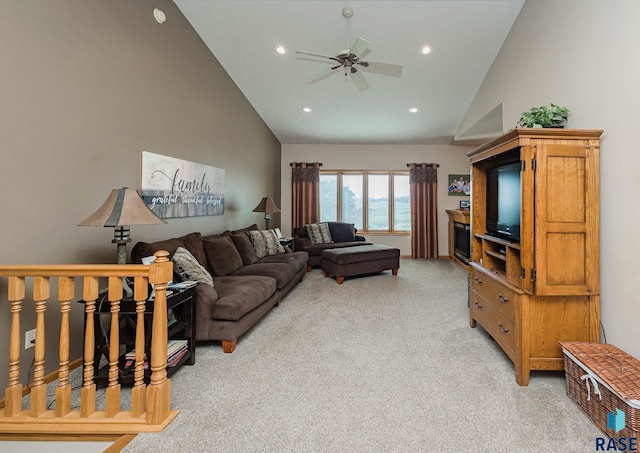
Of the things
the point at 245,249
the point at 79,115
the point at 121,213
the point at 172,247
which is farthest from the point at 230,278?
the point at 79,115

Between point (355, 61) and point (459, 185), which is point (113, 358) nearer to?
point (355, 61)

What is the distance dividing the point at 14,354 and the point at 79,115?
63.7 inches

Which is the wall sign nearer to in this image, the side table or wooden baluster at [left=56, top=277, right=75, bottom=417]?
the side table

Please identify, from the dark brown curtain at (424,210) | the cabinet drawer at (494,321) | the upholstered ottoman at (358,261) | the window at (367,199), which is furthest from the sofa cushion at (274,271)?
the dark brown curtain at (424,210)

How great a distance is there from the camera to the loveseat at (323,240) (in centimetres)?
591

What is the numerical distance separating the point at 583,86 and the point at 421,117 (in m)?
3.76

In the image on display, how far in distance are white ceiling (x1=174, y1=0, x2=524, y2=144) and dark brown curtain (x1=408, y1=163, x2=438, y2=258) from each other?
4.14ft

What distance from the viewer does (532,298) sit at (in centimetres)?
203

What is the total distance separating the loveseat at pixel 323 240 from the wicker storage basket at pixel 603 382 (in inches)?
168

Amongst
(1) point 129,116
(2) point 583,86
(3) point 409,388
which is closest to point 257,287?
(3) point 409,388

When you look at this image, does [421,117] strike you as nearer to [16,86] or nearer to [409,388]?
[409,388]

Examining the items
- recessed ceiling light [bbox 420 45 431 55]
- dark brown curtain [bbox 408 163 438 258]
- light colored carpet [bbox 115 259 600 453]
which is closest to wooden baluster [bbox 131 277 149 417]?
light colored carpet [bbox 115 259 600 453]

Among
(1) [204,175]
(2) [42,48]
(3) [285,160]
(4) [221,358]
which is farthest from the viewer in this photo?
(3) [285,160]

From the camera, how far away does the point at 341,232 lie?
6.64 meters
